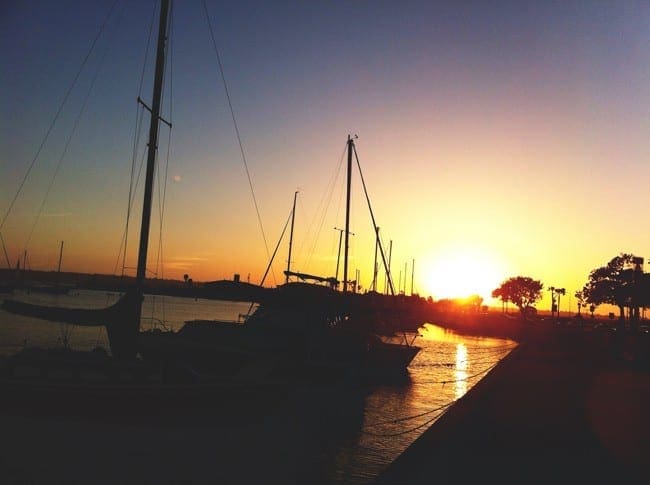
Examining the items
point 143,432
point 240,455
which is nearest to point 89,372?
point 143,432

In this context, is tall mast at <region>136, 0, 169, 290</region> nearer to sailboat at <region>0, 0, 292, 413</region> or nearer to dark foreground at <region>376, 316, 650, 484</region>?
sailboat at <region>0, 0, 292, 413</region>

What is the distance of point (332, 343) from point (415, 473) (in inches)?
594

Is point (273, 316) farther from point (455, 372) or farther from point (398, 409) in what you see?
point (455, 372)

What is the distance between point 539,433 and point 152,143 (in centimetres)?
1401

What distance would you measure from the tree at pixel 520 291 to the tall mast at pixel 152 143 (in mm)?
108771

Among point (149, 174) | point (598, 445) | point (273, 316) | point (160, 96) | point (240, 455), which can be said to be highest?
point (160, 96)

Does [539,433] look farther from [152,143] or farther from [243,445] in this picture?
[152,143]

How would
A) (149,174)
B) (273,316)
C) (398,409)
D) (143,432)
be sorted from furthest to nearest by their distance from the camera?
(273,316), (398,409), (149,174), (143,432)

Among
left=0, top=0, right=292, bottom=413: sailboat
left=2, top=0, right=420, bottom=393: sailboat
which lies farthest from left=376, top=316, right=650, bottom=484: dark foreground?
left=0, top=0, right=292, bottom=413: sailboat

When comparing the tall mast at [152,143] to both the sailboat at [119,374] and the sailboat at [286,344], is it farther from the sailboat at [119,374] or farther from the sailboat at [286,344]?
the sailboat at [286,344]

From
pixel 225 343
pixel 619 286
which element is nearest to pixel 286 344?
pixel 225 343

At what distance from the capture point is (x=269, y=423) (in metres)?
16.5

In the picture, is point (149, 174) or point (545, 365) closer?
point (149, 174)

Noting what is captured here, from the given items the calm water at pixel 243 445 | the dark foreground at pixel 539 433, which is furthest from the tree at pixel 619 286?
the calm water at pixel 243 445
